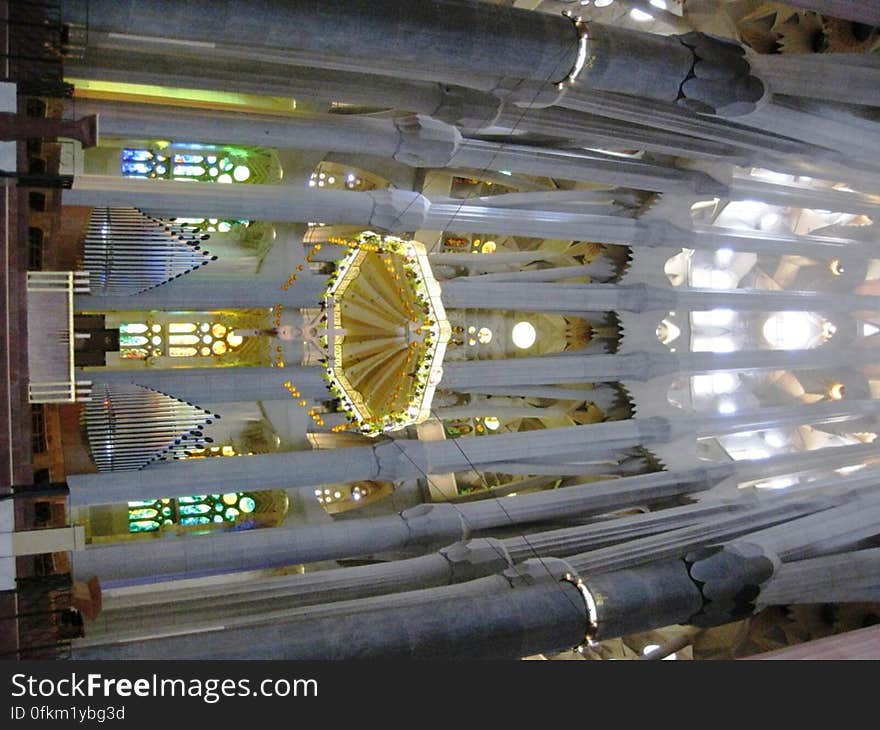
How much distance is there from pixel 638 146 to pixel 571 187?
14.1 feet

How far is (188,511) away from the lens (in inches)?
627

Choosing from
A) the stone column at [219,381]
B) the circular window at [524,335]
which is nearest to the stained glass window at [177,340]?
the stone column at [219,381]

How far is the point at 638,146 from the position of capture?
1301cm

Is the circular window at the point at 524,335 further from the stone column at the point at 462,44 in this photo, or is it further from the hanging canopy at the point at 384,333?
the hanging canopy at the point at 384,333

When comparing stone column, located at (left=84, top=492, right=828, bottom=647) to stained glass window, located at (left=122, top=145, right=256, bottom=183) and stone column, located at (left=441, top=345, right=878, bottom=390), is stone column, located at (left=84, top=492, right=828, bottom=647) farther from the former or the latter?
stained glass window, located at (left=122, top=145, right=256, bottom=183)

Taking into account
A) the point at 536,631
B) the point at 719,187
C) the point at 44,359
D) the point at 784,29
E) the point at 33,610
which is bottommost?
the point at 536,631

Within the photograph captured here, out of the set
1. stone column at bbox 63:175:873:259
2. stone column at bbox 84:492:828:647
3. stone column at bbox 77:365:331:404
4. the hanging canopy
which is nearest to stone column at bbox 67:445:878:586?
stone column at bbox 84:492:828:647

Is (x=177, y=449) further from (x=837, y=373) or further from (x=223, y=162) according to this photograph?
(x=837, y=373)

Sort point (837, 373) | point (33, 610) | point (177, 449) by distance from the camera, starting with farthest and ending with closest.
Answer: point (837, 373) < point (177, 449) < point (33, 610)

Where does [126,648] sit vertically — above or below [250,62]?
below

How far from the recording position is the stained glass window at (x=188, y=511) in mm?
15477

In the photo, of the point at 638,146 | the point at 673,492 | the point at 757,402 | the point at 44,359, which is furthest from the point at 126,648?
the point at 757,402

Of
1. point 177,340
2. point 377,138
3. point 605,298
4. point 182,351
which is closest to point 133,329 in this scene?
point 177,340

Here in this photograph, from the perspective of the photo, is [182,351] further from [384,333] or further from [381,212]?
[384,333]
